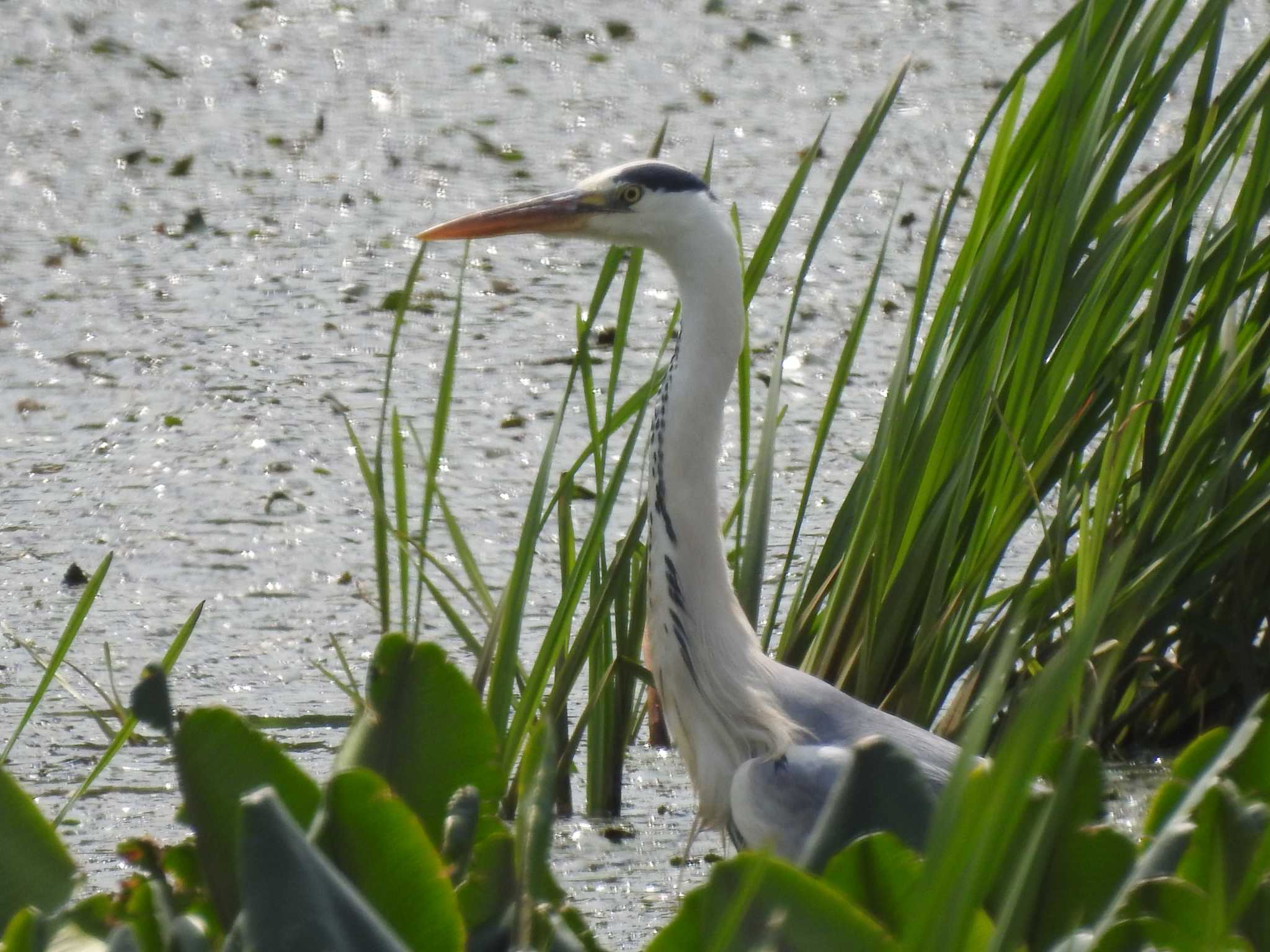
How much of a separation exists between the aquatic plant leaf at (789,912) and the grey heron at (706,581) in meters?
1.04

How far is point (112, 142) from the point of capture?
17.3ft

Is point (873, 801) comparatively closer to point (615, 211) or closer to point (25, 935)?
point (25, 935)

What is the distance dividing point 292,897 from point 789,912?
11.9 inches

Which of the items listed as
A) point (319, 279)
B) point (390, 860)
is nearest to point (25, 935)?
point (390, 860)

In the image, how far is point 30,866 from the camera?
126cm

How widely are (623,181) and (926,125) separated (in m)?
3.40

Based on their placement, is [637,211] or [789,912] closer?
[789,912]

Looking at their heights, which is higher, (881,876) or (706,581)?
(881,876)

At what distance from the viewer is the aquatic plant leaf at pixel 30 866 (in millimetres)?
1255

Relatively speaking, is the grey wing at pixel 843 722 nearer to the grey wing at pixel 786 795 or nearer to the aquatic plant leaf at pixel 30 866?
the grey wing at pixel 786 795

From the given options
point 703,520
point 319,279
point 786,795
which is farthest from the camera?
point 319,279

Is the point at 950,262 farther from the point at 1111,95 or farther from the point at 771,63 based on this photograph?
the point at 1111,95

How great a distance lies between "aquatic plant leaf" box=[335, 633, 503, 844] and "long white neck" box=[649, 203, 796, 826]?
90 centimetres

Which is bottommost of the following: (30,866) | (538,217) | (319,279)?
(319,279)
